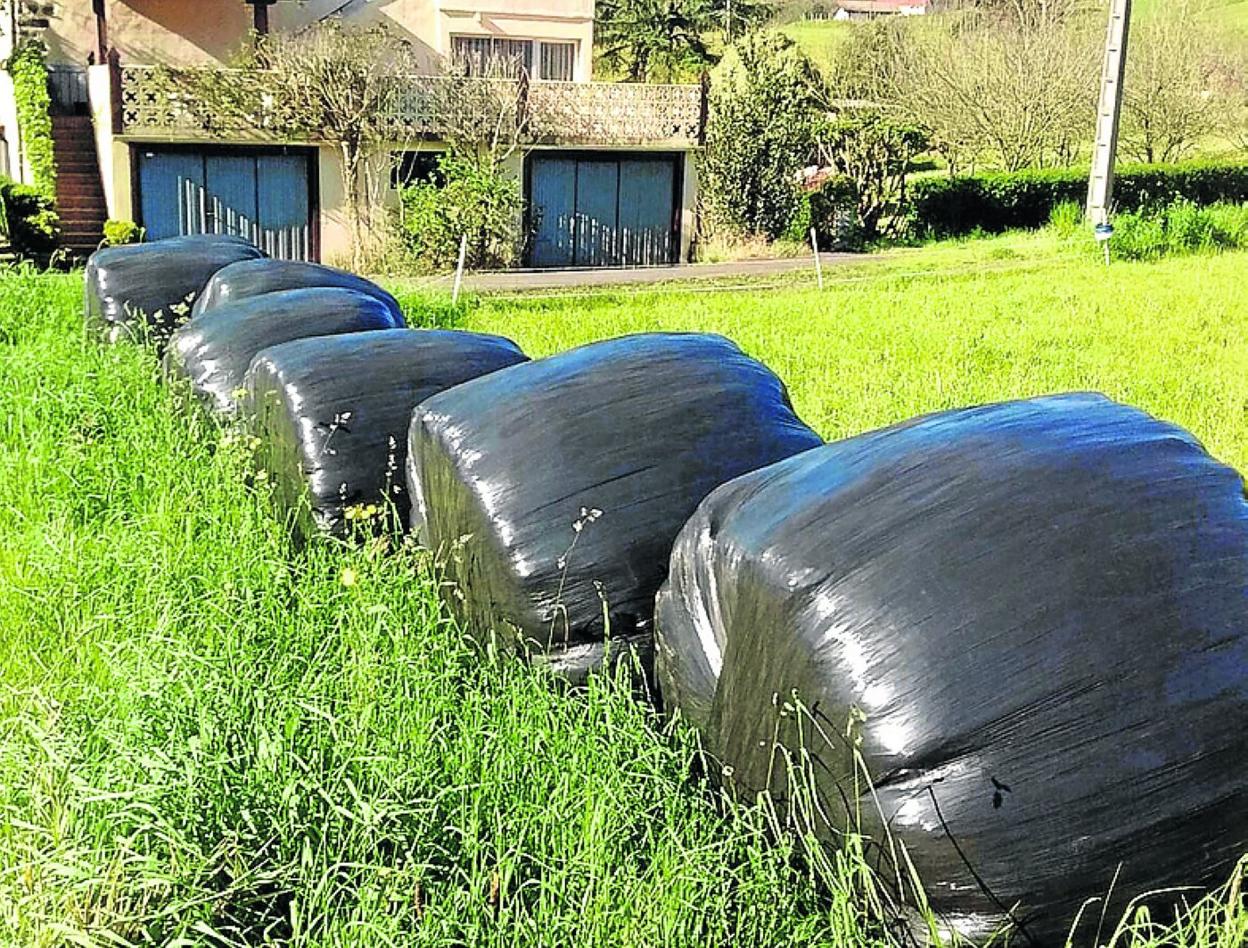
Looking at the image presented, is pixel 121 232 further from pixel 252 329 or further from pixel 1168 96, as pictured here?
pixel 1168 96

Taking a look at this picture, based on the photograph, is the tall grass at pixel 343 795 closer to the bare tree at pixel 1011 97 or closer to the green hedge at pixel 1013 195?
the green hedge at pixel 1013 195

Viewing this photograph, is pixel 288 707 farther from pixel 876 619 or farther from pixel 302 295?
pixel 302 295

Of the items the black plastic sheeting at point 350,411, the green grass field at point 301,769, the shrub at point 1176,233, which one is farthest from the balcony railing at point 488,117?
the black plastic sheeting at point 350,411

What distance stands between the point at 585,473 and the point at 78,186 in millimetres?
21926

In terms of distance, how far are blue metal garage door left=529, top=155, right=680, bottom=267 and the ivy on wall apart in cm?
838

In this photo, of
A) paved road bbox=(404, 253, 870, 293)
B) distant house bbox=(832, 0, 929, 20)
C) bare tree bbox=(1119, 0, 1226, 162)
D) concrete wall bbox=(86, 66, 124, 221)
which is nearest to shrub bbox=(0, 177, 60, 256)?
concrete wall bbox=(86, 66, 124, 221)

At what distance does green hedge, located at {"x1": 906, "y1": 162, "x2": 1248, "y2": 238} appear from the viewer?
29.2 metres

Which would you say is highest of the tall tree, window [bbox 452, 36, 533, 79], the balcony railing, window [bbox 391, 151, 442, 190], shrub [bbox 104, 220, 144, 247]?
the tall tree

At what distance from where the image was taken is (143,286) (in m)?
8.47

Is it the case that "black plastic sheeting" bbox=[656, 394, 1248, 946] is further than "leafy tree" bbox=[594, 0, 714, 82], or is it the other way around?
"leafy tree" bbox=[594, 0, 714, 82]

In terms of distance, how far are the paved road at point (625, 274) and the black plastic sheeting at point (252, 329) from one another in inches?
495

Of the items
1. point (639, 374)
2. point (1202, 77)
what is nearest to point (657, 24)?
point (1202, 77)

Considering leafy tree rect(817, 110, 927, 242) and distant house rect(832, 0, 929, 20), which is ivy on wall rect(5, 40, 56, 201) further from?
distant house rect(832, 0, 929, 20)

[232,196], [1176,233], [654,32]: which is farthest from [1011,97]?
[232,196]
